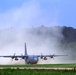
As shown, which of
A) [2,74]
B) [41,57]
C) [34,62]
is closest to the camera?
[2,74]

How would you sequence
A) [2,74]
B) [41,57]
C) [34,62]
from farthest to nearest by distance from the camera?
1. [41,57]
2. [34,62]
3. [2,74]

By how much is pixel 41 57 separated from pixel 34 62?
26.6 m

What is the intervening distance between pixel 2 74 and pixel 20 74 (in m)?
4.06

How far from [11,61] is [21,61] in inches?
267

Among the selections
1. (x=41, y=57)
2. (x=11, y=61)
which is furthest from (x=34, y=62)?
(x=11, y=61)

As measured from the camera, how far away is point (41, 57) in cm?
18850

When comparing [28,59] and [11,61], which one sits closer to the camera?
[28,59]

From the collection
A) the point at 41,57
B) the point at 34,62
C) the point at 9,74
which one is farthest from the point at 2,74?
the point at 41,57

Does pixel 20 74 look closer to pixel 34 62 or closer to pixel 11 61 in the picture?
pixel 34 62

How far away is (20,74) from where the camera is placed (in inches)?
2589

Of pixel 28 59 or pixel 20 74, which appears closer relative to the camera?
pixel 20 74

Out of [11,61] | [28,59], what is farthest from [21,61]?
[28,59]

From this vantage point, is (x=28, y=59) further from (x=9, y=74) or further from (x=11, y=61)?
(x=9, y=74)

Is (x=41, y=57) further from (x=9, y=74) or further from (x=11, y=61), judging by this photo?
(x=9, y=74)
